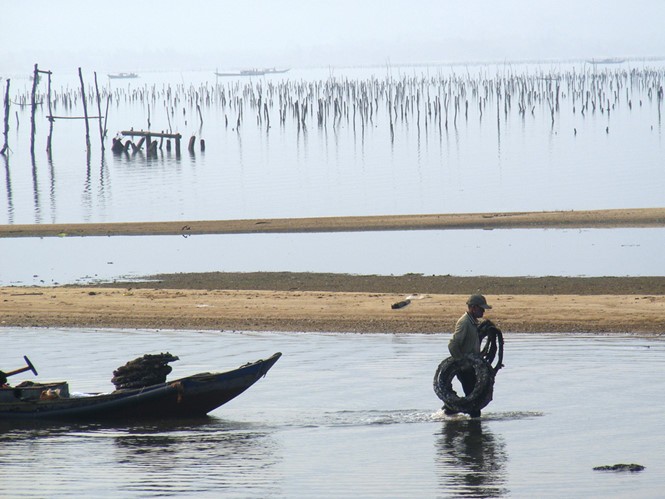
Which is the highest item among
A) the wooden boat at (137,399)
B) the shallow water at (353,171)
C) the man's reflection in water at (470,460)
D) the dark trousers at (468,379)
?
the shallow water at (353,171)

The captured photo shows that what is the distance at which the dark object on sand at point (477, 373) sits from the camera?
1302 cm

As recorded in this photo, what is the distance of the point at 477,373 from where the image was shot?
13117 mm

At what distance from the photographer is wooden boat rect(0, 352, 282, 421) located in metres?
14.1

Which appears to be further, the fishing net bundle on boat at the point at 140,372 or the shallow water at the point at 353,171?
the shallow water at the point at 353,171

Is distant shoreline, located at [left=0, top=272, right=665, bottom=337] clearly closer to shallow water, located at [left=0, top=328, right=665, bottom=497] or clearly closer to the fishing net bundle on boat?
shallow water, located at [left=0, top=328, right=665, bottom=497]

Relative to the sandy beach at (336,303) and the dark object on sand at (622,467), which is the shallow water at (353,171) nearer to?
the sandy beach at (336,303)

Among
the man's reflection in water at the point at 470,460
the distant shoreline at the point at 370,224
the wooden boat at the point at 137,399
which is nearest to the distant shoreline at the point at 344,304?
the wooden boat at the point at 137,399

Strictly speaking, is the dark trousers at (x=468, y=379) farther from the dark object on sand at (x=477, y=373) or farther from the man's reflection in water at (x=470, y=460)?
the man's reflection in water at (x=470, y=460)

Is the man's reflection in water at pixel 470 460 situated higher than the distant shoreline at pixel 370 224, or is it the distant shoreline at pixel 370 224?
the distant shoreline at pixel 370 224

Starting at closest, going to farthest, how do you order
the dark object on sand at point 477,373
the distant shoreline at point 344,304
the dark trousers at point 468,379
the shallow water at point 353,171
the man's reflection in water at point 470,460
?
the man's reflection in water at point 470,460, the dark object on sand at point 477,373, the dark trousers at point 468,379, the distant shoreline at point 344,304, the shallow water at point 353,171

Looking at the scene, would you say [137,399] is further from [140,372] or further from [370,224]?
[370,224]

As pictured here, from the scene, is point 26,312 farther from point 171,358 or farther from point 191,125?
point 191,125

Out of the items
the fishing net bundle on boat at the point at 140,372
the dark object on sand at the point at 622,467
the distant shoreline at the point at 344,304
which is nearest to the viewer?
the dark object on sand at the point at 622,467

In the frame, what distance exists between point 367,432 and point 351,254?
1460 centimetres
